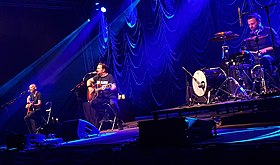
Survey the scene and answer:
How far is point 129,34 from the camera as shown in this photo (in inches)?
422

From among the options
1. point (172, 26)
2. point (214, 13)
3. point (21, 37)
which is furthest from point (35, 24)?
point (214, 13)

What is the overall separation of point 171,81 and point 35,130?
410cm

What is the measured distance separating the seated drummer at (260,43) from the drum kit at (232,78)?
4.6 inches

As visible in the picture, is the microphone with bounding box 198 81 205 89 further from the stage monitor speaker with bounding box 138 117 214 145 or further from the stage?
the stage monitor speaker with bounding box 138 117 214 145

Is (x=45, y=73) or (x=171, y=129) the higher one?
(x=45, y=73)

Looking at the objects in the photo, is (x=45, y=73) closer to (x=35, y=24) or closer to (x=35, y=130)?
(x=35, y=24)

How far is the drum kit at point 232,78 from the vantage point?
20.7 ft

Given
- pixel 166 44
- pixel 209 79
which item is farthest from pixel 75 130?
pixel 166 44

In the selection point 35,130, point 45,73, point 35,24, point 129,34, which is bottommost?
point 35,130

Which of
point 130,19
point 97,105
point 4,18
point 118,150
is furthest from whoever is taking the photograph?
point 4,18

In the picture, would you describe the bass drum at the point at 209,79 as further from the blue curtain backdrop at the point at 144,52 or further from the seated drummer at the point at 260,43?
the seated drummer at the point at 260,43

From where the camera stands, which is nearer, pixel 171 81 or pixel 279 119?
pixel 279 119

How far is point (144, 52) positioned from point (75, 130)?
463cm

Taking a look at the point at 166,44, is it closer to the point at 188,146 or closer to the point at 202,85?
the point at 202,85
